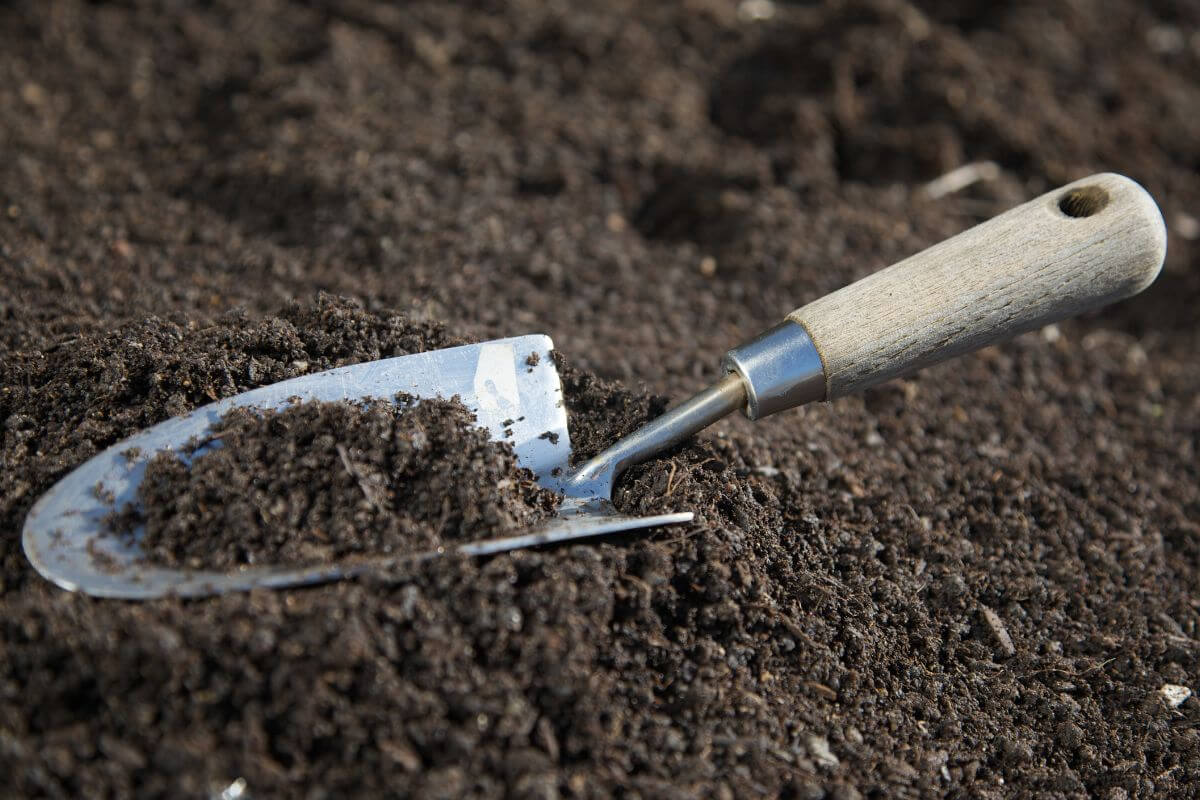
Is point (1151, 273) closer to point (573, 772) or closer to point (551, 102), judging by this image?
point (573, 772)

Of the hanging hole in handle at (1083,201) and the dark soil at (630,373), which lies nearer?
the dark soil at (630,373)

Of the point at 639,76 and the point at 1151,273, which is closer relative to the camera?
the point at 1151,273

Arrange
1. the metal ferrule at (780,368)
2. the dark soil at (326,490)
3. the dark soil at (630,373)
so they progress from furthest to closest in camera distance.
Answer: the metal ferrule at (780,368) → the dark soil at (326,490) → the dark soil at (630,373)

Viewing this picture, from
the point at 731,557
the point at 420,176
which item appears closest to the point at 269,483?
the point at 731,557

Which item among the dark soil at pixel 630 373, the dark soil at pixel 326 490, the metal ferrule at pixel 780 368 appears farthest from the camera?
the metal ferrule at pixel 780 368

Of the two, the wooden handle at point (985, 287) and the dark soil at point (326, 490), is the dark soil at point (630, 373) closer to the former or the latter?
the dark soil at point (326, 490)

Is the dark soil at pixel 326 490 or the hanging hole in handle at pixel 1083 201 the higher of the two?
the dark soil at pixel 326 490

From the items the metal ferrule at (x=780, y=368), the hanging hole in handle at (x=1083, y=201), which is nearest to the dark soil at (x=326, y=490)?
the metal ferrule at (x=780, y=368)
